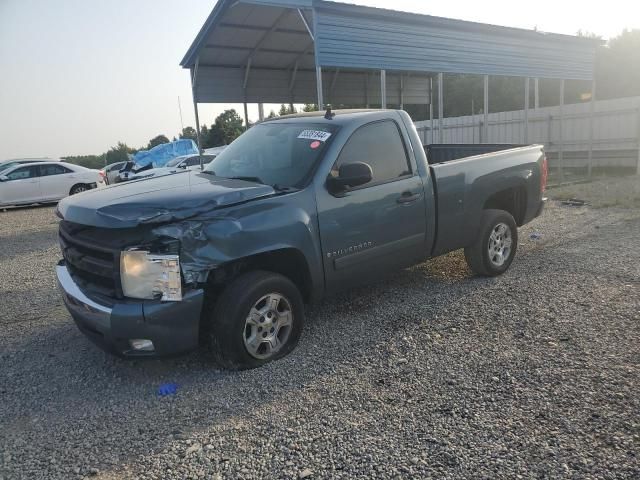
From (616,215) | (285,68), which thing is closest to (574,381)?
(616,215)

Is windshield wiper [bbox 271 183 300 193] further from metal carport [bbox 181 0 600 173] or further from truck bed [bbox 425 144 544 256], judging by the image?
metal carport [bbox 181 0 600 173]

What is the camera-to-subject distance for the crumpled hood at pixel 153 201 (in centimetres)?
343

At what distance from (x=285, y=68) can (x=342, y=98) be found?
3.26 m

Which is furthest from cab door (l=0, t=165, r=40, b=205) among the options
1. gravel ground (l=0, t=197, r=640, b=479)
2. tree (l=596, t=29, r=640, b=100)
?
tree (l=596, t=29, r=640, b=100)

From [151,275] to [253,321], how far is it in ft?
2.84

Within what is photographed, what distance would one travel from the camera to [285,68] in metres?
15.7

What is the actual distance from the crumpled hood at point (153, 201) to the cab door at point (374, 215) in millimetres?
680

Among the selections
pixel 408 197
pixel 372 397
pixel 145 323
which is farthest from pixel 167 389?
pixel 408 197

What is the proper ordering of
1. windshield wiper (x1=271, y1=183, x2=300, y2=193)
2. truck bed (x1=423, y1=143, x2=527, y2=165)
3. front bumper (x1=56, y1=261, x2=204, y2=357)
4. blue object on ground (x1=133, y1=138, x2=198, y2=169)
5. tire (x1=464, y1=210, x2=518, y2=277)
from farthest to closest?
blue object on ground (x1=133, y1=138, x2=198, y2=169), truck bed (x1=423, y1=143, x2=527, y2=165), tire (x1=464, y1=210, x2=518, y2=277), windshield wiper (x1=271, y1=183, x2=300, y2=193), front bumper (x1=56, y1=261, x2=204, y2=357)

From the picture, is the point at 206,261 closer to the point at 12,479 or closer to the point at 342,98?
the point at 12,479

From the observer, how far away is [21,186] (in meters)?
15.9

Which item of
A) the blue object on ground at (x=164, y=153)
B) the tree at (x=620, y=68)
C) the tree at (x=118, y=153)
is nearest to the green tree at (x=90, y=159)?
the tree at (x=118, y=153)

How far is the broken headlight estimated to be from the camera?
340cm

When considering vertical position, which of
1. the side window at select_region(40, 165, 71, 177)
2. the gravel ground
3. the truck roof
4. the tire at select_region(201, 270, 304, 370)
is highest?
the truck roof
